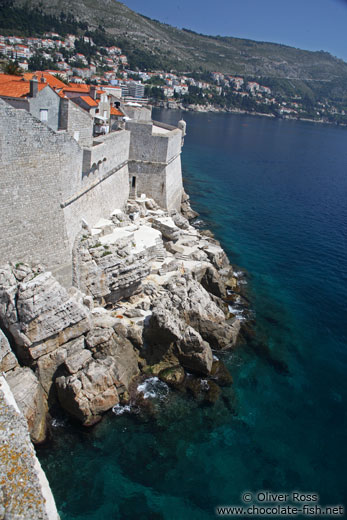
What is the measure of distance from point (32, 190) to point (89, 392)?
23.6ft

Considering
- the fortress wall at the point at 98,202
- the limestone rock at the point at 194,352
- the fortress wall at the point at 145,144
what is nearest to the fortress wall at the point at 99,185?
the fortress wall at the point at 98,202

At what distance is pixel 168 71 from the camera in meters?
165

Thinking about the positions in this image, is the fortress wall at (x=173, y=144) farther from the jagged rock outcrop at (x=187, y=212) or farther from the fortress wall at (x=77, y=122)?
the fortress wall at (x=77, y=122)

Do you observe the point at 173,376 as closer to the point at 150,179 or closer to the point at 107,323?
the point at 107,323

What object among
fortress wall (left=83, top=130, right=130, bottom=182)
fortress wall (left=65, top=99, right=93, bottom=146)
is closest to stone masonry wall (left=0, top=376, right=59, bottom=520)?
fortress wall (left=83, top=130, right=130, bottom=182)

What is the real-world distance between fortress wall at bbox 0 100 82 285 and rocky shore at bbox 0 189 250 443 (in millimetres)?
747

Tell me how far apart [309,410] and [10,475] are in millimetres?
10494

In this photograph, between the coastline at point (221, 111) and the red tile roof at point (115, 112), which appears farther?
the coastline at point (221, 111)

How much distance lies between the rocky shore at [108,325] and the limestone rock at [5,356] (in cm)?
3

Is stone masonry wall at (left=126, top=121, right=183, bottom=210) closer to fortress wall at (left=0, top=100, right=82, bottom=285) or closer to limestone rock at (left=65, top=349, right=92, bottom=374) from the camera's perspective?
fortress wall at (left=0, top=100, right=82, bottom=285)

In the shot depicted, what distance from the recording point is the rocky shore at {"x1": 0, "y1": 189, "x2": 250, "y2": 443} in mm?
12258

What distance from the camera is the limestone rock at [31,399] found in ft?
37.1

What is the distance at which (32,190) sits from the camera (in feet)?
43.1

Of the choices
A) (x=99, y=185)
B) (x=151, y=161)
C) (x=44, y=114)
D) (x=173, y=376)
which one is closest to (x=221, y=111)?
(x=151, y=161)
